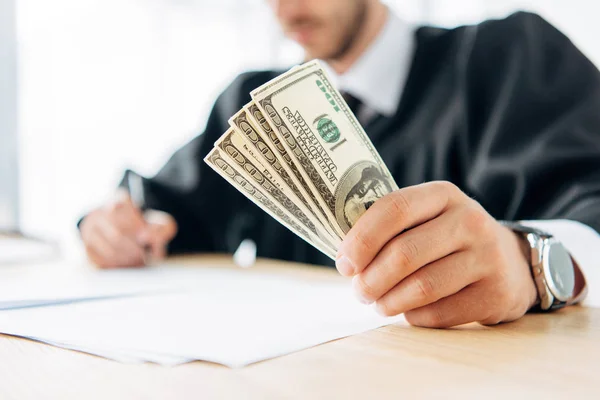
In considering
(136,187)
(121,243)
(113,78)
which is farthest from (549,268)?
(113,78)

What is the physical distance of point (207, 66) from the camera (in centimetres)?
327

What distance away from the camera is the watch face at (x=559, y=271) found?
623mm

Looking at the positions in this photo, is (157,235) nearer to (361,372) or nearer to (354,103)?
(354,103)

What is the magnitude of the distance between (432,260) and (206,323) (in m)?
0.25

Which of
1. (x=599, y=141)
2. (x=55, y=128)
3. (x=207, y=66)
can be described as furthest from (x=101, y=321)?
(x=207, y=66)

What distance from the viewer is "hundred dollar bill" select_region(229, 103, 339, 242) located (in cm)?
57

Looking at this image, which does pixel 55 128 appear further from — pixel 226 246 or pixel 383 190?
pixel 383 190

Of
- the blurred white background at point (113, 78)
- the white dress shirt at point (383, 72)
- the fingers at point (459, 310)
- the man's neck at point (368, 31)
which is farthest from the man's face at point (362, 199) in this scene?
the blurred white background at point (113, 78)

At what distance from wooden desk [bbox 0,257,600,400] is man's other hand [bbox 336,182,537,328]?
32 millimetres

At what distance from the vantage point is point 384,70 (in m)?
1.41

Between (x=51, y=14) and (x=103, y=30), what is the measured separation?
0.25 metres

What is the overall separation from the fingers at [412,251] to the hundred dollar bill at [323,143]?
0.06 metres

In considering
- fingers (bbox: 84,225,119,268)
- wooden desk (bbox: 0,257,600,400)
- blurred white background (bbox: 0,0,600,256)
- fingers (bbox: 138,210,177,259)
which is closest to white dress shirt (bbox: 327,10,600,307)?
fingers (bbox: 138,210,177,259)

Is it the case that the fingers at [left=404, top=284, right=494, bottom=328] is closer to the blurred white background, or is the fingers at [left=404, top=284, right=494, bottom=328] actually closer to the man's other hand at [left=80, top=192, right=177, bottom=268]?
the man's other hand at [left=80, top=192, right=177, bottom=268]
